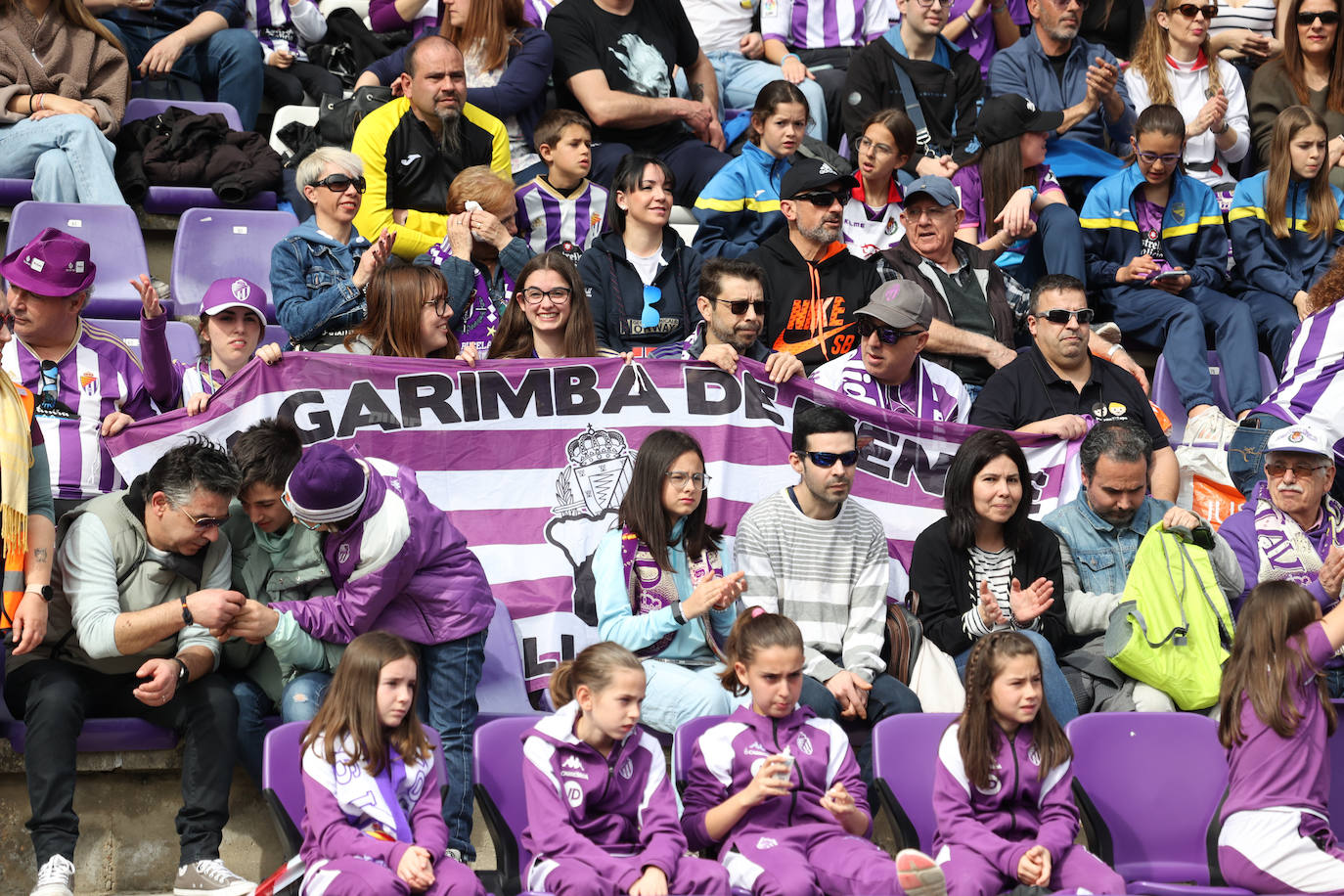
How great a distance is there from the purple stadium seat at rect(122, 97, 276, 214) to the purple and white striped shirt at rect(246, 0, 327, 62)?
0.70 metres

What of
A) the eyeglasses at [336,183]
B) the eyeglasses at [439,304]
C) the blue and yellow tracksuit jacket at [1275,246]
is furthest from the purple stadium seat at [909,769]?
the blue and yellow tracksuit jacket at [1275,246]

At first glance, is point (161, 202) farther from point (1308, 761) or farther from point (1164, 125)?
point (1308, 761)

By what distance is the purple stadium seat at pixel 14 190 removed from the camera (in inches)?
282

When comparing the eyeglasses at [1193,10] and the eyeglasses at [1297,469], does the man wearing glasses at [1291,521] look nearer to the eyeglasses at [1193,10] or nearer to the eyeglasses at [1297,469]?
the eyeglasses at [1297,469]

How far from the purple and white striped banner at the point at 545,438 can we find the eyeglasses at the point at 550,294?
31 cm

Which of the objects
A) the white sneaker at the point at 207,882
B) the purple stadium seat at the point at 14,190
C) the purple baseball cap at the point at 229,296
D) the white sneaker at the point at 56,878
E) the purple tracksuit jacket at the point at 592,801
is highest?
the purple stadium seat at the point at 14,190

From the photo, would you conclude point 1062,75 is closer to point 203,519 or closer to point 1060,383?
point 1060,383

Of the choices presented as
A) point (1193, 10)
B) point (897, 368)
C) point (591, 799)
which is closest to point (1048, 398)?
point (897, 368)

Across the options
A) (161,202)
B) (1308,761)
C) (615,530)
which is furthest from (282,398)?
(1308,761)

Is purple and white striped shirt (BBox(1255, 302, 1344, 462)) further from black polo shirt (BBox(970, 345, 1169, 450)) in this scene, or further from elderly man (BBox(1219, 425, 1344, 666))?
black polo shirt (BBox(970, 345, 1169, 450))

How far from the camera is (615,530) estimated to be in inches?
203

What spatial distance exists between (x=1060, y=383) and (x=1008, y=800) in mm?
2333

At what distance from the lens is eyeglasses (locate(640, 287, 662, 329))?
6.72 m

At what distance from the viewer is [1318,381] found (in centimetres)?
647
